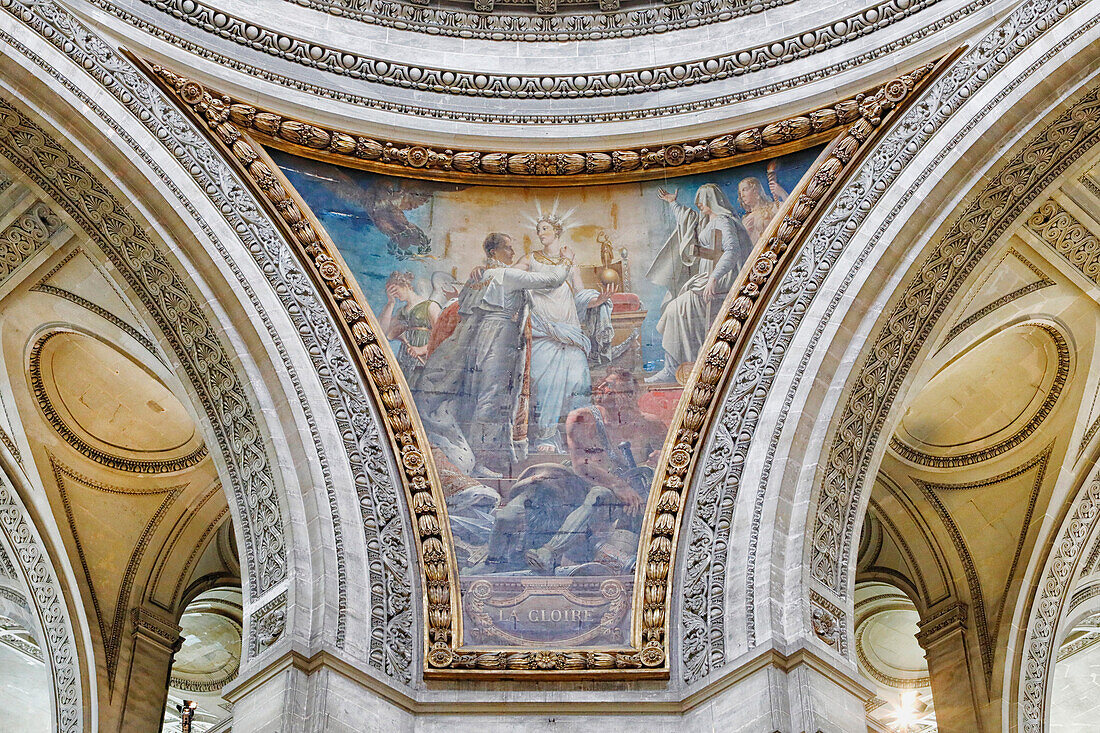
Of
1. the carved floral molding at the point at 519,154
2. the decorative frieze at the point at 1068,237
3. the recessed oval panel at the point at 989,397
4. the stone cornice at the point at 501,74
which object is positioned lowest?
the recessed oval panel at the point at 989,397

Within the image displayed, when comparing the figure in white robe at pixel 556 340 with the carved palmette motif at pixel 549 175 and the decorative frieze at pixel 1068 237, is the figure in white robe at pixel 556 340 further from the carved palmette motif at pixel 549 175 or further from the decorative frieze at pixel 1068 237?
the decorative frieze at pixel 1068 237

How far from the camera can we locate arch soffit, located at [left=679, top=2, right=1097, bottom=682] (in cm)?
1003

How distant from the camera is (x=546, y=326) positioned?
1161 centimetres

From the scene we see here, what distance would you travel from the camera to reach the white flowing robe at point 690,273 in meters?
11.4

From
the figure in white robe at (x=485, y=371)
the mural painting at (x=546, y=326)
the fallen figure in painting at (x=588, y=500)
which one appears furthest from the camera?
the figure in white robe at (x=485, y=371)

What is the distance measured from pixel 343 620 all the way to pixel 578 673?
137cm

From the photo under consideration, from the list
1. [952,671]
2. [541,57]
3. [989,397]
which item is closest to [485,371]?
[541,57]

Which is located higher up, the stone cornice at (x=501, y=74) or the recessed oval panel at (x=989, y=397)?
the stone cornice at (x=501, y=74)

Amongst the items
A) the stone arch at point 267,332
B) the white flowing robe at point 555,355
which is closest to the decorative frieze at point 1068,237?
the white flowing robe at point 555,355

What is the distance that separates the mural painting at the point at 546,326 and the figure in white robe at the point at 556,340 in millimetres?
10

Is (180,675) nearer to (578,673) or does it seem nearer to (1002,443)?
(578,673)

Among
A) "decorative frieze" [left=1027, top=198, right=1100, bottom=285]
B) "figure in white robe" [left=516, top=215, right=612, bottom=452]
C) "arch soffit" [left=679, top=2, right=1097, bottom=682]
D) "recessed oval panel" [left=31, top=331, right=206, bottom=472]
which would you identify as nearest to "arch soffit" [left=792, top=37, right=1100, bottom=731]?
"arch soffit" [left=679, top=2, right=1097, bottom=682]

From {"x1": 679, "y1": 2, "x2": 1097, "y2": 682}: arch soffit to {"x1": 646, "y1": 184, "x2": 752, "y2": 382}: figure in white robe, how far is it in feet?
1.51

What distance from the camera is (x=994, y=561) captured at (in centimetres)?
1276
